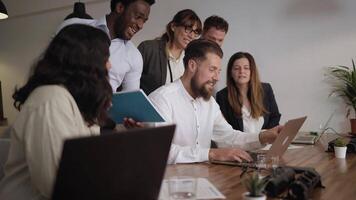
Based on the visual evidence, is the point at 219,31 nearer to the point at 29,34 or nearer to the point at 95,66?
the point at 95,66

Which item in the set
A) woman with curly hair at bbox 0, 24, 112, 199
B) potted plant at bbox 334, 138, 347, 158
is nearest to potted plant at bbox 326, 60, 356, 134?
potted plant at bbox 334, 138, 347, 158

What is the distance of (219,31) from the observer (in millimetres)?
2975

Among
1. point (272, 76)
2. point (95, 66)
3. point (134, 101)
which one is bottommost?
point (272, 76)

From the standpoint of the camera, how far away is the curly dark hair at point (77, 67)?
1107 mm

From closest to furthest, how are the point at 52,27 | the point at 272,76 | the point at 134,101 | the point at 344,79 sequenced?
1. the point at 134,101
2. the point at 344,79
3. the point at 272,76
4. the point at 52,27

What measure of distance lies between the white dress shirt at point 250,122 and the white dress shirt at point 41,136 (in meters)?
1.68

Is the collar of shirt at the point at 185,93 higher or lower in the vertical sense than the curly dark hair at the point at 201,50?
lower

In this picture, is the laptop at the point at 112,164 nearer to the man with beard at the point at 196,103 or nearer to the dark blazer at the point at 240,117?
the man with beard at the point at 196,103

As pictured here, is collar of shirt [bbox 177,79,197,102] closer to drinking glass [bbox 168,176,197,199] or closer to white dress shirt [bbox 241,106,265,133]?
white dress shirt [bbox 241,106,265,133]

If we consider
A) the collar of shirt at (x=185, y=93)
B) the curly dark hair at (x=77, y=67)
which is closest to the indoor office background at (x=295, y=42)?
the collar of shirt at (x=185, y=93)

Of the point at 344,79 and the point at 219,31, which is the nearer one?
the point at 219,31

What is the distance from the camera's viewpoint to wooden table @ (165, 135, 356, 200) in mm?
1229

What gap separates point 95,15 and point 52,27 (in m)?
0.85

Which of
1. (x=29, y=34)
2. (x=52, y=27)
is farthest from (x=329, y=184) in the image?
(x=29, y=34)
